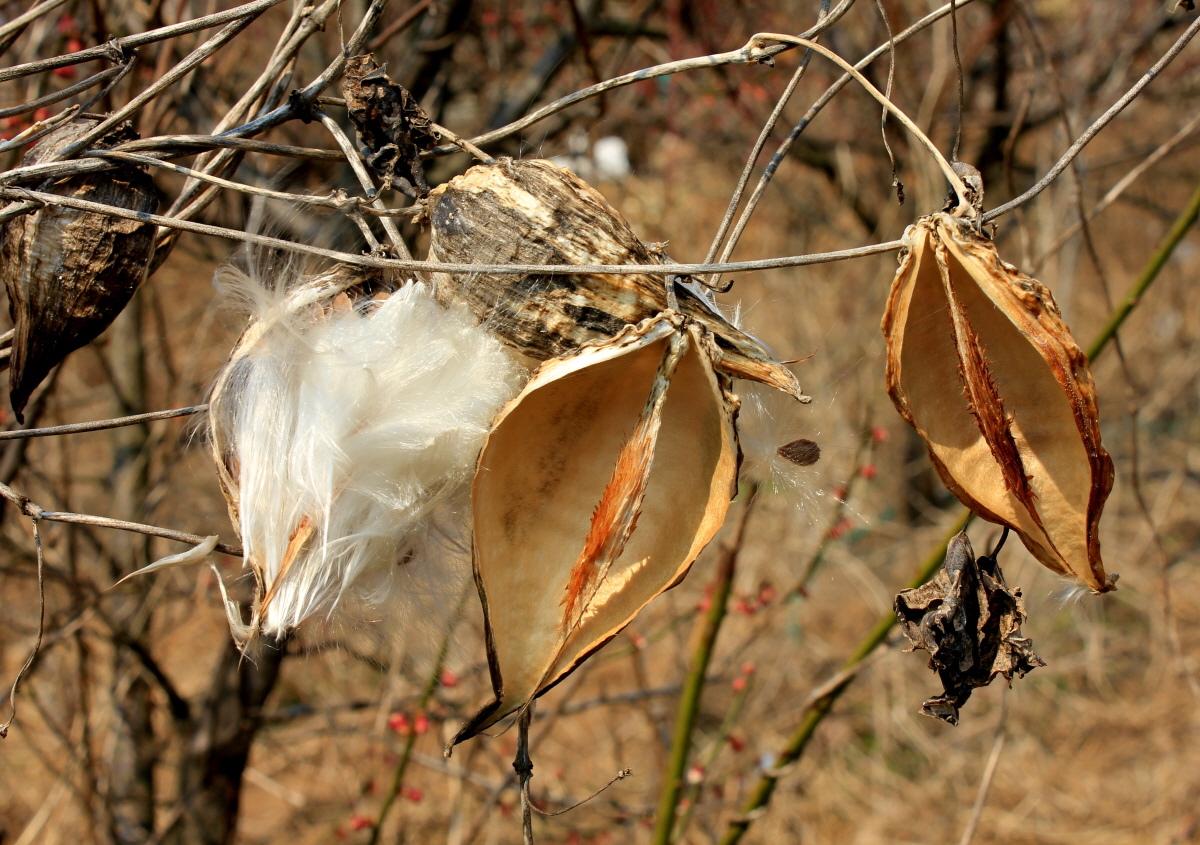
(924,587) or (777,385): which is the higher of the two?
(777,385)

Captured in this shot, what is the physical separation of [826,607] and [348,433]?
141 inches

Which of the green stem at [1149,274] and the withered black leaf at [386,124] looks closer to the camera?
the withered black leaf at [386,124]

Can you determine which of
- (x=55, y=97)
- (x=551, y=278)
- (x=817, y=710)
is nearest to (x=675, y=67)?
(x=551, y=278)

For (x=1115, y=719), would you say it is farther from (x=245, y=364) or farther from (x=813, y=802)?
(x=245, y=364)

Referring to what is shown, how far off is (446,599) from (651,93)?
2279 mm

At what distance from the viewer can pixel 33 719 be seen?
115 inches

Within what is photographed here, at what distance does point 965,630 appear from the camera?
2.02 feet

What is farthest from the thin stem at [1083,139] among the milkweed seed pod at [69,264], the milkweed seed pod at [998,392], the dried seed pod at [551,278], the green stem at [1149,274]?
the milkweed seed pod at [69,264]

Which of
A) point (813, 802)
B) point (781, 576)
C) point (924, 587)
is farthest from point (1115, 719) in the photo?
point (924, 587)

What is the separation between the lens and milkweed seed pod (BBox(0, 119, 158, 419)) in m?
0.64

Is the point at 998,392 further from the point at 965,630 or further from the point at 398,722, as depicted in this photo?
the point at 398,722

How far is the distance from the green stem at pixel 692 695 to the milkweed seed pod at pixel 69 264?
74 cm

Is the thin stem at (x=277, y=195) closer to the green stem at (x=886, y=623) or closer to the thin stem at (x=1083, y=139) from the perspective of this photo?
the thin stem at (x=1083, y=139)

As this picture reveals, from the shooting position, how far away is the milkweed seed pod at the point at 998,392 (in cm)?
56
